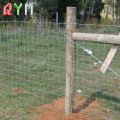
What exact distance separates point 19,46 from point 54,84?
4712 mm

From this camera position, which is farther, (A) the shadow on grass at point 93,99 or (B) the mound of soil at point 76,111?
(A) the shadow on grass at point 93,99

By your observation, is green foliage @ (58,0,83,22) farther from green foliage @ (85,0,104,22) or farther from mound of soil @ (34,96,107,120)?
mound of soil @ (34,96,107,120)

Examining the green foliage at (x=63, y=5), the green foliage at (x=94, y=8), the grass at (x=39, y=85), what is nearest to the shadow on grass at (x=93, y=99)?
the grass at (x=39, y=85)

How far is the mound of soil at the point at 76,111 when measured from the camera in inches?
136

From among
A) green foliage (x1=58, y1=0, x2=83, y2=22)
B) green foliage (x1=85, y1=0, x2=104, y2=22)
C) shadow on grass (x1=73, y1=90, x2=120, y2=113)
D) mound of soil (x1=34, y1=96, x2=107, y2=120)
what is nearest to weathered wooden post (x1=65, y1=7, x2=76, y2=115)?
mound of soil (x1=34, y1=96, x2=107, y2=120)

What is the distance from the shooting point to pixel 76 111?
363 cm

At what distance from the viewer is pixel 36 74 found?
579 cm

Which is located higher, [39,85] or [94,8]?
[94,8]

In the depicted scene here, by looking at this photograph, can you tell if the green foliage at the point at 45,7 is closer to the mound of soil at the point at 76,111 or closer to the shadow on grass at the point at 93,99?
the shadow on grass at the point at 93,99

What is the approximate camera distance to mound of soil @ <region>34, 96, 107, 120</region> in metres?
3.47

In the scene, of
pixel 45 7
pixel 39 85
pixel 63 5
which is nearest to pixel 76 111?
pixel 39 85

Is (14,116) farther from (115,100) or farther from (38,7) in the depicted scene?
(38,7)

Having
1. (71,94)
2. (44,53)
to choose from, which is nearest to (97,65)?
(44,53)

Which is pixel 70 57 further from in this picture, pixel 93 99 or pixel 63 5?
pixel 63 5
